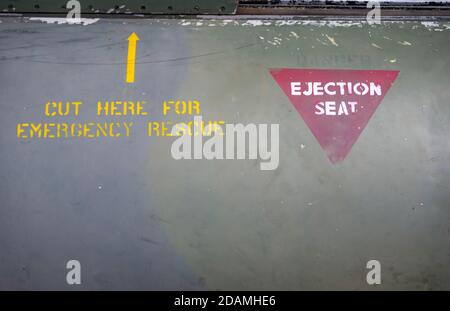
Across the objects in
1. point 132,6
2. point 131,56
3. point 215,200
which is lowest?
point 215,200

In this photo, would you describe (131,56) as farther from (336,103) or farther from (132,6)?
(336,103)

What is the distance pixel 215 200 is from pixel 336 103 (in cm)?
68

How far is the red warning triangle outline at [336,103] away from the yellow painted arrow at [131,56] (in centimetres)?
62

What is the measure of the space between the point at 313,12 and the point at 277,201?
0.93 meters

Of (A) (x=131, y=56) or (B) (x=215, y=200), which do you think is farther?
(A) (x=131, y=56)

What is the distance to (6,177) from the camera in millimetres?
1771

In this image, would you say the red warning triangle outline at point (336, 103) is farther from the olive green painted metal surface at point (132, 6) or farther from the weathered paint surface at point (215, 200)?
the olive green painted metal surface at point (132, 6)

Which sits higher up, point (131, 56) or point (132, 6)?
point (132, 6)

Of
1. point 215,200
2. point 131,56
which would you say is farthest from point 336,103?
Result: point 131,56

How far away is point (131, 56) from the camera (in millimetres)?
1883

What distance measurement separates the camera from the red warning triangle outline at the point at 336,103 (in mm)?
1806

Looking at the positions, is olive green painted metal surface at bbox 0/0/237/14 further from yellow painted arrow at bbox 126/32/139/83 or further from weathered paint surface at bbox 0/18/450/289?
weathered paint surface at bbox 0/18/450/289

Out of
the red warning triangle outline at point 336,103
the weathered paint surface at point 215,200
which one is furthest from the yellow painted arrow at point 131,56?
the red warning triangle outline at point 336,103

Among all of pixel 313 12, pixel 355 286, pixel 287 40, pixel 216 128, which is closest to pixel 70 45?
pixel 216 128
